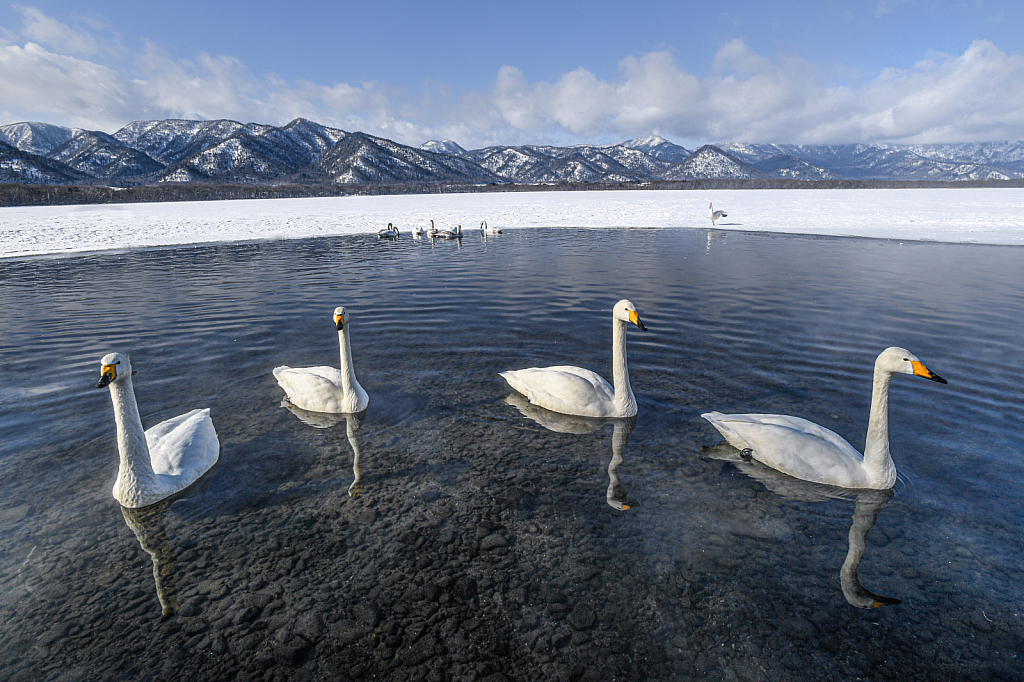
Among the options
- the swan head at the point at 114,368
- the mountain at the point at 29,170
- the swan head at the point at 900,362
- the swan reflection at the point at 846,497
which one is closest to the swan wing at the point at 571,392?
the swan reflection at the point at 846,497

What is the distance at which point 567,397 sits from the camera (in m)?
5.99

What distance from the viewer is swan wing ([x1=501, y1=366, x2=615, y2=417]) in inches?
232

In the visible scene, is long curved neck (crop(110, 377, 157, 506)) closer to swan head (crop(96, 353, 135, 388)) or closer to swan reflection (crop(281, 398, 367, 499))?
swan head (crop(96, 353, 135, 388))

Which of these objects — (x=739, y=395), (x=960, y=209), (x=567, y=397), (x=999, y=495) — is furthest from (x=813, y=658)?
(x=960, y=209)

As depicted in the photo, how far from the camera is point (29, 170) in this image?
5458 inches

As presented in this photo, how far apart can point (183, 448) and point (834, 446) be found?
229 inches

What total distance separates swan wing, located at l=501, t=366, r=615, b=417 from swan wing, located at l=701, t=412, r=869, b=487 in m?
1.49

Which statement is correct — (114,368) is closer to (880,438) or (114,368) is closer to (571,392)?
(571,392)

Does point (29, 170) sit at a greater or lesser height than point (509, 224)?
greater

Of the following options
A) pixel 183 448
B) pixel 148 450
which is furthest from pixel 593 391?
pixel 148 450

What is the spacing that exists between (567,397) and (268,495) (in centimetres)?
322

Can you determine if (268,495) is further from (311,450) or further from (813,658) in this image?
(813,658)

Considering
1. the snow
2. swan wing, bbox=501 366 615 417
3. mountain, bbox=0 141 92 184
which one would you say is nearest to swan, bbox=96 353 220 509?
swan wing, bbox=501 366 615 417

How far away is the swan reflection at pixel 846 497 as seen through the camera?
Result: 344 cm
